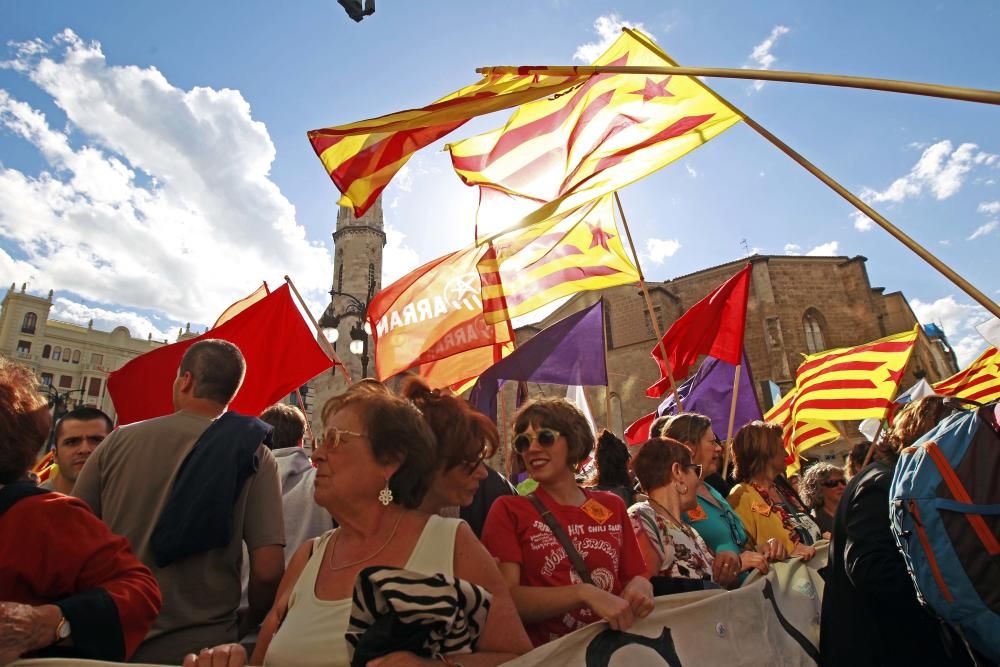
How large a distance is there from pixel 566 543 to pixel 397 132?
3.35 metres

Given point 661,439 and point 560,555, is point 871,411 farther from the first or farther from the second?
point 560,555

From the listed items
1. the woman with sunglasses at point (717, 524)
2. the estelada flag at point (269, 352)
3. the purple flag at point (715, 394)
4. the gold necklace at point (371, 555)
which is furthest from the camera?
the purple flag at point (715, 394)

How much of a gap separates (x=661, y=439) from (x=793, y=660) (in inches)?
49.0

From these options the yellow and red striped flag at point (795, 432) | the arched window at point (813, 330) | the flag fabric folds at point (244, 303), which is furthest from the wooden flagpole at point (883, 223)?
the arched window at point (813, 330)

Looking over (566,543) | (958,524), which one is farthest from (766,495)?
(566,543)

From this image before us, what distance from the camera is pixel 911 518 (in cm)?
212

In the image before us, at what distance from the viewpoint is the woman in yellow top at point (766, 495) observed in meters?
3.94

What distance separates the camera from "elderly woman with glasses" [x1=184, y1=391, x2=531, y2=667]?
171cm

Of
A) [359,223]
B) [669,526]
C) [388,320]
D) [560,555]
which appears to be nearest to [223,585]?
[560,555]

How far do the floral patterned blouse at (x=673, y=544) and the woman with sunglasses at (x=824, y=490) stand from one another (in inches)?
111

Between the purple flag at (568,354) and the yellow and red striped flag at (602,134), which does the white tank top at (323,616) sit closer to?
the yellow and red striped flag at (602,134)

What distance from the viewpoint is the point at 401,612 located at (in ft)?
4.09

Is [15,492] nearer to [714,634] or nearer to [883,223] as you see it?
[714,634]

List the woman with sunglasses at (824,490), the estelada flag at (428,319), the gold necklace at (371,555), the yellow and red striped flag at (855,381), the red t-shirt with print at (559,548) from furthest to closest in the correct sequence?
the yellow and red striped flag at (855,381) → the estelada flag at (428,319) → the woman with sunglasses at (824,490) → the red t-shirt with print at (559,548) → the gold necklace at (371,555)
